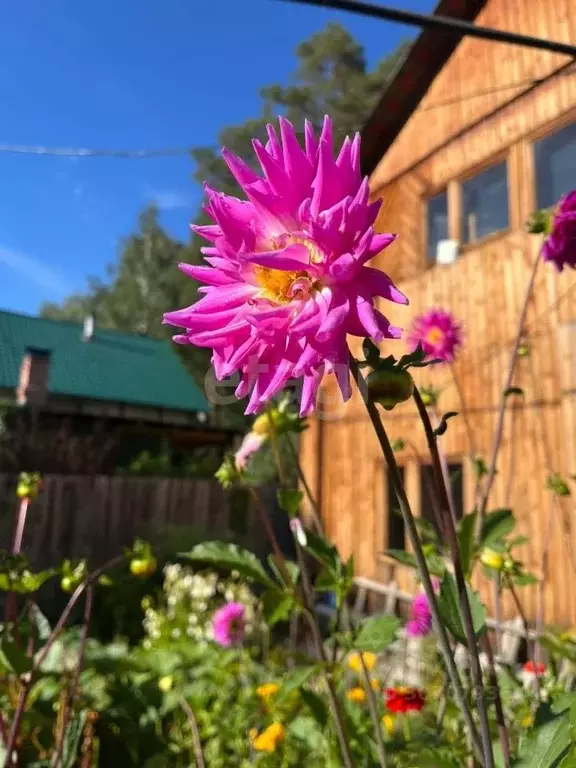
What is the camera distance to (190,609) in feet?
12.3

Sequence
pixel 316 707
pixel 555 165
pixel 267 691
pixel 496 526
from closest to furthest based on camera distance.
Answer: pixel 496 526, pixel 316 707, pixel 267 691, pixel 555 165

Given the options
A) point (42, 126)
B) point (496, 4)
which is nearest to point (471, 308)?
point (496, 4)

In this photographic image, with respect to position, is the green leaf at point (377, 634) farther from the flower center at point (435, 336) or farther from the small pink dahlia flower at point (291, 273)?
the flower center at point (435, 336)

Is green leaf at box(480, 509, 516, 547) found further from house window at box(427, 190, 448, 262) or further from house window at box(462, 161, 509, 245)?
house window at box(427, 190, 448, 262)

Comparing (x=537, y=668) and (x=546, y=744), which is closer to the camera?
(x=546, y=744)

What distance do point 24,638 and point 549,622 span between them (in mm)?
2854

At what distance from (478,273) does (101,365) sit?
2.73 metres

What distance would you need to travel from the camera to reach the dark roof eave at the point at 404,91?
14.5 ft

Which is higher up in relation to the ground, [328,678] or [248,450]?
[248,450]

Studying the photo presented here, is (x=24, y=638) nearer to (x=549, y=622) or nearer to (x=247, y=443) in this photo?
(x=247, y=443)

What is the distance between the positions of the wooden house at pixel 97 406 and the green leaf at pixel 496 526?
2.24m

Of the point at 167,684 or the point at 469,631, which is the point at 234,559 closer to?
the point at 469,631

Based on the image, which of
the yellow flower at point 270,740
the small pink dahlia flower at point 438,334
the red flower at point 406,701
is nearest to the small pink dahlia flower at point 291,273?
the red flower at point 406,701

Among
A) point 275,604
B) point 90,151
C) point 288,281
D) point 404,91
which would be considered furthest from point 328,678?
point 404,91
